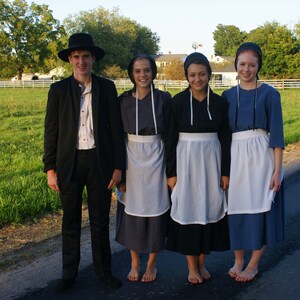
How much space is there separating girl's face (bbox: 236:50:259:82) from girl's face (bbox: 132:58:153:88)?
30.9 inches

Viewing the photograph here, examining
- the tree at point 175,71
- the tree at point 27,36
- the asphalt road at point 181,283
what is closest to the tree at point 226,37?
the tree at point 27,36

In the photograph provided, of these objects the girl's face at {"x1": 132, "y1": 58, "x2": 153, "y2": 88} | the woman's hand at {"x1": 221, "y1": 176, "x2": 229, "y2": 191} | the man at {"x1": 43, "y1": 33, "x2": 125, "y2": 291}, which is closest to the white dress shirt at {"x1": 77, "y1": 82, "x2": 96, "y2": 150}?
the man at {"x1": 43, "y1": 33, "x2": 125, "y2": 291}

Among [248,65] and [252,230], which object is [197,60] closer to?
[248,65]

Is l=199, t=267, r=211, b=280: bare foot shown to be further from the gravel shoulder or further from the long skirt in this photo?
the gravel shoulder

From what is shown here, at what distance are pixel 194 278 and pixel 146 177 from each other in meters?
0.98

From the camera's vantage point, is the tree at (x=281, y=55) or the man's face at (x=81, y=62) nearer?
the man's face at (x=81, y=62)

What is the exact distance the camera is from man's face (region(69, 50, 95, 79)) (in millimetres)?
3934

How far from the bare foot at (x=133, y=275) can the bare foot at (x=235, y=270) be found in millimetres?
835

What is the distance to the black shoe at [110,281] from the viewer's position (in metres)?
4.13

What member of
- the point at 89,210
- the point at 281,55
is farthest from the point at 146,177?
the point at 281,55

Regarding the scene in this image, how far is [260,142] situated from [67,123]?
1641mm

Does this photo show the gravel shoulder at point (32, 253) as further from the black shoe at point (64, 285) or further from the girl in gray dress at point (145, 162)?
the girl in gray dress at point (145, 162)

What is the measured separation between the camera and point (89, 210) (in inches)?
165

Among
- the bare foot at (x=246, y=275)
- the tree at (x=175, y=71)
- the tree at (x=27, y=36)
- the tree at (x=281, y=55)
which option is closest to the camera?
the bare foot at (x=246, y=275)
